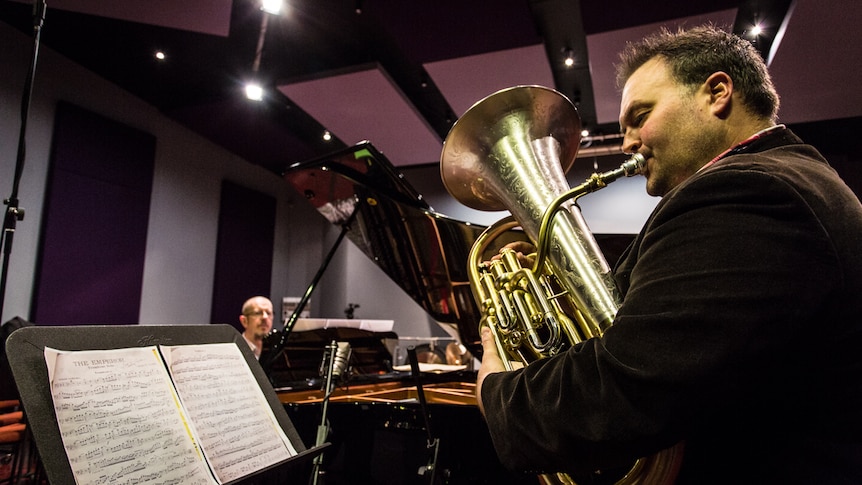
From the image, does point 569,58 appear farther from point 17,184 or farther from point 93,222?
point 93,222

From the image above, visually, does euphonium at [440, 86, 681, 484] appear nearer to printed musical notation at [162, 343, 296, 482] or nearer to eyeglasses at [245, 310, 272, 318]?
printed musical notation at [162, 343, 296, 482]

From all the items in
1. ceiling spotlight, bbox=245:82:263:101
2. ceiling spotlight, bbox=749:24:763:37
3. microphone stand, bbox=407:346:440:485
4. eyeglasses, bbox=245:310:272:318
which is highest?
ceiling spotlight, bbox=749:24:763:37

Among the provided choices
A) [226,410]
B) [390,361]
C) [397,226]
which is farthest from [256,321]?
[226,410]

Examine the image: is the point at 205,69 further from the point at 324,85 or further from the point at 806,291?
the point at 806,291

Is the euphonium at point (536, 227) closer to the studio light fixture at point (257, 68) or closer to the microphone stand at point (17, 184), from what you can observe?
the microphone stand at point (17, 184)

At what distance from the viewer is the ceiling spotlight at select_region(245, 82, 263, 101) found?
4.96 metres

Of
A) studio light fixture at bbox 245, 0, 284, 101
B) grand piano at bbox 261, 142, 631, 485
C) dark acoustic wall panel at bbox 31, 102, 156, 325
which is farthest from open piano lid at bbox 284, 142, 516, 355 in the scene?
dark acoustic wall panel at bbox 31, 102, 156, 325

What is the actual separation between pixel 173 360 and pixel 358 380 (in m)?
2.02

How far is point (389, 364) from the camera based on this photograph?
363 cm

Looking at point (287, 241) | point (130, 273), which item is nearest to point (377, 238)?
point (130, 273)

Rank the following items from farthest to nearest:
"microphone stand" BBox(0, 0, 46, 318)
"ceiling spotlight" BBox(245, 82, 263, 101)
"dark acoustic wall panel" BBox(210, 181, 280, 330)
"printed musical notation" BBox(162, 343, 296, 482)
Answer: "dark acoustic wall panel" BBox(210, 181, 280, 330) < "ceiling spotlight" BBox(245, 82, 263, 101) < "microphone stand" BBox(0, 0, 46, 318) < "printed musical notation" BBox(162, 343, 296, 482)

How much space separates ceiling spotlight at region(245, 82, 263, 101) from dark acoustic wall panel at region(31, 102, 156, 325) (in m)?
1.45

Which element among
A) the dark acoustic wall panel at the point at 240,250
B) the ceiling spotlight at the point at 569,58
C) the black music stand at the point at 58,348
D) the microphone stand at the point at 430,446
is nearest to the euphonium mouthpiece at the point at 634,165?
the black music stand at the point at 58,348

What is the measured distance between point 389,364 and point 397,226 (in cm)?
131
